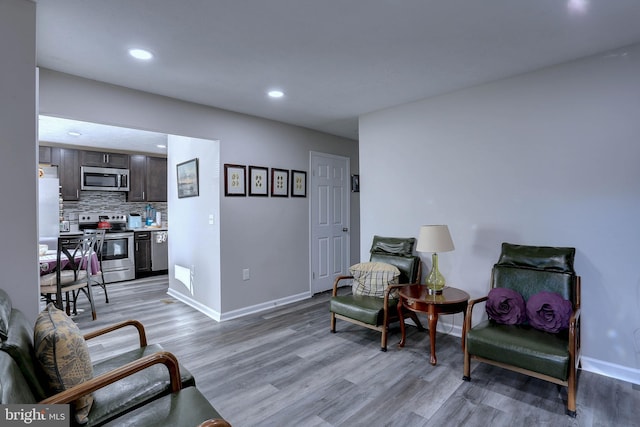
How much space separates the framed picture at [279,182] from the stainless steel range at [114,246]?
11.0 feet

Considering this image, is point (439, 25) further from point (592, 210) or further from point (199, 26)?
point (592, 210)

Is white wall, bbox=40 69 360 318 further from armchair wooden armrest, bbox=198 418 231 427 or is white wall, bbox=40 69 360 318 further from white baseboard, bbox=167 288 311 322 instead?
armchair wooden armrest, bbox=198 418 231 427

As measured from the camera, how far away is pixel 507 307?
2.46 metres

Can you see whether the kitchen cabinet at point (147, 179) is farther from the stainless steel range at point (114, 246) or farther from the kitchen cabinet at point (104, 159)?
the stainless steel range at point (114, 246)

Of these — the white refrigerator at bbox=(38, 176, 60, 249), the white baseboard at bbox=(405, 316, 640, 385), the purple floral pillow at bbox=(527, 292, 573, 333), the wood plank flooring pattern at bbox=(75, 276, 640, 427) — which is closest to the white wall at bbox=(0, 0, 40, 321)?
the wood plank flooring pattern at bbox=(75, 276, 640, 427)

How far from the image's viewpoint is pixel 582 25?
206 cm

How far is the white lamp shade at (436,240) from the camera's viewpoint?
282cm

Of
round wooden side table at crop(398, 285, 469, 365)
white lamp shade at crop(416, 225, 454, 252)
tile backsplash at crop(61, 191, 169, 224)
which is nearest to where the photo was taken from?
round wooden side table at crop(398, 285, 469, 365)

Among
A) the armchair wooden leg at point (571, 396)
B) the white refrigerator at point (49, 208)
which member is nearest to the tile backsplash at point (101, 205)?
the white refrigerator at point (49, 208)

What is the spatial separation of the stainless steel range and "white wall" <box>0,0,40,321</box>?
169 inches

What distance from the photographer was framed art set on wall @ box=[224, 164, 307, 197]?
3.86m

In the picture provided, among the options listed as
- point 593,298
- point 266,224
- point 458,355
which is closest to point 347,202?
point 266,224

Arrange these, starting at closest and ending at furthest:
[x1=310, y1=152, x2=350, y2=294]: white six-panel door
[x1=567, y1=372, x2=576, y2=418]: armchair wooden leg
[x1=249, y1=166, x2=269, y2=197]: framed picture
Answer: [x1=567, y1=372, x2=576, y2=418]: armchair wooden leg, [x1=249, y1=166, x2=269, y2=197]: framed picture, [x1=310, y1=152, x2=350, y2=294]: white six-panel door

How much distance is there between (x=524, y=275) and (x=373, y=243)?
1.54 metres
